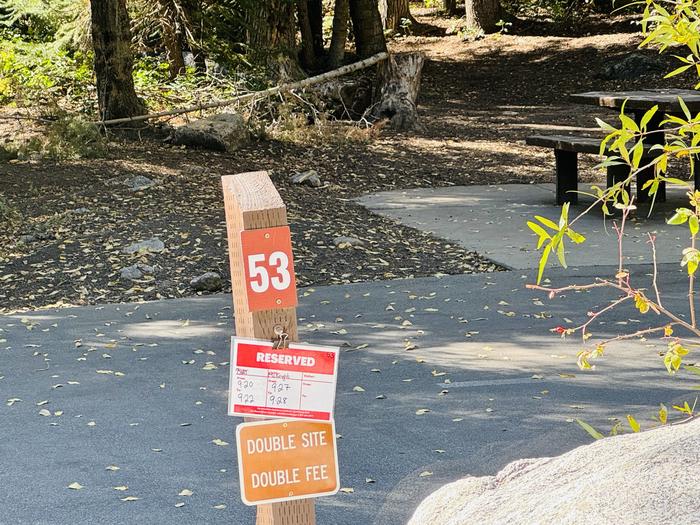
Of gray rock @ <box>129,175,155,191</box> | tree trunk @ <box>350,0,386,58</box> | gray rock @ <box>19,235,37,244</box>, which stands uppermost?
tree trunk @ <box>350,0,386,58</box>

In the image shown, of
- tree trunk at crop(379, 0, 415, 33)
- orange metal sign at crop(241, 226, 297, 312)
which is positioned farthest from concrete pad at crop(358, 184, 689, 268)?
tree trunk at crop(379, 0, 415, 33)

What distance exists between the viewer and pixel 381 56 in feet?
55.1

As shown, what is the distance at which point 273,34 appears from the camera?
16.8 meters

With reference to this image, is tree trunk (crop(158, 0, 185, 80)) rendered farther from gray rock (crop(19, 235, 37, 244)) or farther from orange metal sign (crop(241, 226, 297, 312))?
orange metal sign (crop(241, 226, 297, 312))

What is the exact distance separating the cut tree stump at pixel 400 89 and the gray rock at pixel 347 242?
6533 millimetres

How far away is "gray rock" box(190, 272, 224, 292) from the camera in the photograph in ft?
26.9

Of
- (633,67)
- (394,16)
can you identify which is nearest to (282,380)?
(633,67)

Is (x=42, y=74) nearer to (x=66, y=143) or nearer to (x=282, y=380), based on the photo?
(x=66, y=143)

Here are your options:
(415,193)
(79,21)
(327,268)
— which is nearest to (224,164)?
(415,193)

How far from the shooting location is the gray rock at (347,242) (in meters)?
9.38

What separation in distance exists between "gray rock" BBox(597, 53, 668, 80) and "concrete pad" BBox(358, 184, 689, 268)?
29.8 ft

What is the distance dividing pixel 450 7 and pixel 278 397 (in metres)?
27.1

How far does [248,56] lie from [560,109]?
624 centimetres

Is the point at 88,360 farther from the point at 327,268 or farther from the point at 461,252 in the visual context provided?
the point at 461,252
